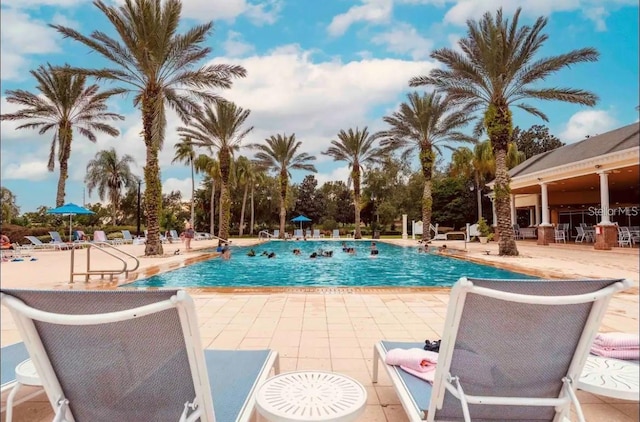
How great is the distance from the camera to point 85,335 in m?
1.33

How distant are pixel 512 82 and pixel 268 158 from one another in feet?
57.1

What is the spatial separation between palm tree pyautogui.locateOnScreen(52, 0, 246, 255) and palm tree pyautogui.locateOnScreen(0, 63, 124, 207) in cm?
720

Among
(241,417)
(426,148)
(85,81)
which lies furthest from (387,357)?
(85,81)

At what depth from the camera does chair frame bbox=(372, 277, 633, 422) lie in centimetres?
138

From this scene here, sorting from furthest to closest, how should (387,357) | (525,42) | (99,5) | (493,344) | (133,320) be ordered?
1. (525,42)
2. (99,5)
3. (387,357)
4. (493,344)
5. (133,320)

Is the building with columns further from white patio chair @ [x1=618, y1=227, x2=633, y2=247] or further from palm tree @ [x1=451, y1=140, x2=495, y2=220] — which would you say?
palm tree @ [x1=451, y1=140, x2=495, y2=220]

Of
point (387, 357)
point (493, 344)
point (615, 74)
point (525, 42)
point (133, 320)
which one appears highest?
point (525, 42)

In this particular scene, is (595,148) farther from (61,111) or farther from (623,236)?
(61,111)

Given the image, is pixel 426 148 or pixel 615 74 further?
pixel 426 148

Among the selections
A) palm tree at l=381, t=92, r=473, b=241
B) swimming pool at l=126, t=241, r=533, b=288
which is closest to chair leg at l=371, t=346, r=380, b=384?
swimming pool at l=126, t=241, r=533, b=288

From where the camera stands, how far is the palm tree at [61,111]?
19.5 metres

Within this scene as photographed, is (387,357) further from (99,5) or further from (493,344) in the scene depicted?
(99,5)

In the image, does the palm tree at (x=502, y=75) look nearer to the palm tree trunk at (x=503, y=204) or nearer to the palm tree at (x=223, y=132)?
the palm tree trunk at (x=503, y=204)

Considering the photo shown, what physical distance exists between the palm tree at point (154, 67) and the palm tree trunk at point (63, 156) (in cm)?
940
